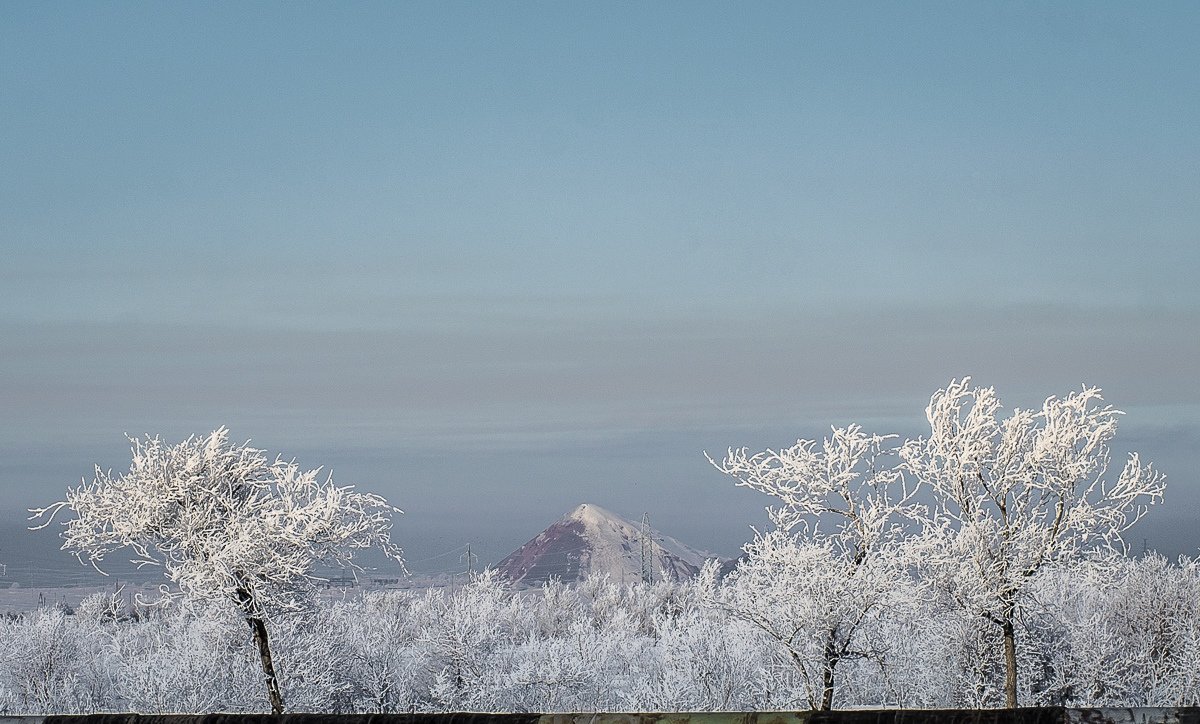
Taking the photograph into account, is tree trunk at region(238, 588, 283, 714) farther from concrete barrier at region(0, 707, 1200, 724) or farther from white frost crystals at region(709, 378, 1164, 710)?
concrete barrier at region(0, 707, 1200, 724)

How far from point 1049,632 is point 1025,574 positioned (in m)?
14.5

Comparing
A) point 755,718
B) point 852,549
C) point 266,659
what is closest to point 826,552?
point 852,549

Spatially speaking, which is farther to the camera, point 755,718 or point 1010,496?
point 1010,496

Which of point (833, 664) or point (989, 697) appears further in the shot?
point (989, 697)

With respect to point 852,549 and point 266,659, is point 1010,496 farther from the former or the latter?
point 266,659

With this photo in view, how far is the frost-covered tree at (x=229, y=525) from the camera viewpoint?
38.5m

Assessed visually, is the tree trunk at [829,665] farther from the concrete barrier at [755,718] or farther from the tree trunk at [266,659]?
the concrete barrier at [755,718]

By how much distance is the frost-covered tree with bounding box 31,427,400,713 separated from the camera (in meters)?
38.5

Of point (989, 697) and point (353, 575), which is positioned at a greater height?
point (353, 575)

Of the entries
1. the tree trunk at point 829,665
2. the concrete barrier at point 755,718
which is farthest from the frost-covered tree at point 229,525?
the concrete barrier at point 755,718

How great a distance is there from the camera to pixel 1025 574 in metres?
39.0

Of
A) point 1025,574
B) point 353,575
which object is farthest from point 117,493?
point 1025,574

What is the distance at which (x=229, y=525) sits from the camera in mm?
39375

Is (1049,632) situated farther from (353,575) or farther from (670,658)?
→ (353,575)
